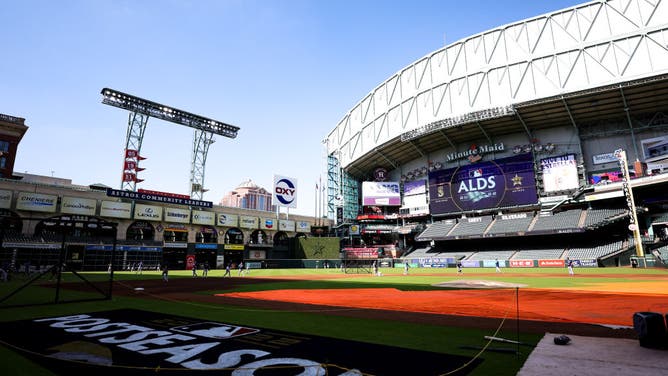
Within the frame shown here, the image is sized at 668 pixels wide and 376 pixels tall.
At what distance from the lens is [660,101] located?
155 ft

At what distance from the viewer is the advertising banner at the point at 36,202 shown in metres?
47.1

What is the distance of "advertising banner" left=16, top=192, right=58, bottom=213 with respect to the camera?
4710 cm

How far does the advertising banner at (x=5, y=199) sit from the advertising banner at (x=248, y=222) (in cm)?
3500

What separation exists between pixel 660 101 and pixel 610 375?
2399 inches

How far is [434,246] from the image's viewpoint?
212 feet

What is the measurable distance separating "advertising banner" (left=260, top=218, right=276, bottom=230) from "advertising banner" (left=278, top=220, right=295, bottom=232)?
1.65 m

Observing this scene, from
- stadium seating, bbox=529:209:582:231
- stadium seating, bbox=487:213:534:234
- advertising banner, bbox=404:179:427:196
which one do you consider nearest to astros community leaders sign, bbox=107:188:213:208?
advertising banner, bbox=404:179:427:196

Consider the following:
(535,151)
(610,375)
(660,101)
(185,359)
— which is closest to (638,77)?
(660,101)

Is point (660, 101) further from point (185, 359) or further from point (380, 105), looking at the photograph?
point (185, 359)

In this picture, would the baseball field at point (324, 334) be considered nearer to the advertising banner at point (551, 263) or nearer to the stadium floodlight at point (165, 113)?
the advertising banner at point (551, 263)

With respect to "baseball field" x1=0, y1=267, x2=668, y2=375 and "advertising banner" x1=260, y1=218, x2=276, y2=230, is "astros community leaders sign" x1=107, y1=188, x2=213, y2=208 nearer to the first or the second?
"advertising banner" x1=260, y1=218, x2=276, y2=230

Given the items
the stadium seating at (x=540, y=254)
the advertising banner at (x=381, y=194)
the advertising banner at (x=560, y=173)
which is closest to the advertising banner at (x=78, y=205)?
the advertising banner at (x=381, y=194)

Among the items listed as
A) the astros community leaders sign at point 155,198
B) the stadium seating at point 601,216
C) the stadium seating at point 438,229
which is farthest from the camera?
the stadium seating at point 438,229

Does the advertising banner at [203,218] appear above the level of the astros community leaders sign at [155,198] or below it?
below
